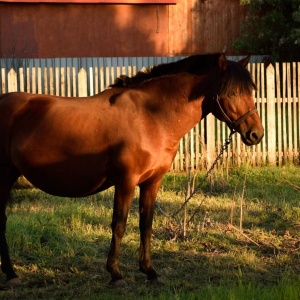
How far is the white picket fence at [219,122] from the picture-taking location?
13.2 meters

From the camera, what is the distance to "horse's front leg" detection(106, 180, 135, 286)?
623 centimetres

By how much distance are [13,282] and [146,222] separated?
1.30 m

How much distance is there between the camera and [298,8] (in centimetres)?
2411

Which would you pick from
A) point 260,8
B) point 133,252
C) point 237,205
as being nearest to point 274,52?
point 260,8

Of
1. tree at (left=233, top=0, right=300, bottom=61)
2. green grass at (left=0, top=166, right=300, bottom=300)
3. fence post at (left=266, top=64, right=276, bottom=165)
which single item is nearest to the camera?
green grass at (left=0, top=166, right=300, bottom=300)

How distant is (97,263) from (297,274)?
6.35 ft

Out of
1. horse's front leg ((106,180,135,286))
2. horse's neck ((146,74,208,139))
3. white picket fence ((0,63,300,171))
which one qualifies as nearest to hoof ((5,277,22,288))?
horse's front leg ((106,180,135,286))

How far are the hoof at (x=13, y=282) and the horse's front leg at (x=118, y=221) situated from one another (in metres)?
0.82

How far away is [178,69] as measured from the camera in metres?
6.56

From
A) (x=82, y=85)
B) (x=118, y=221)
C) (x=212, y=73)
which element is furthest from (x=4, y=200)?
(x=82, y=85)

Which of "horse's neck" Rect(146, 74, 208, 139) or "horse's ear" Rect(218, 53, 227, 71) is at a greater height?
"horse's ear" Rect(218, 53, 227, 71)

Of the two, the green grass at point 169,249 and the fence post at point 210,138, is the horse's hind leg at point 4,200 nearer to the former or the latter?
the green grass at point 169,249

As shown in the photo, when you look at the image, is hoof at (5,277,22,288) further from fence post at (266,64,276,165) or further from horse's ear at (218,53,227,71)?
fence post at (266,64,276,165)

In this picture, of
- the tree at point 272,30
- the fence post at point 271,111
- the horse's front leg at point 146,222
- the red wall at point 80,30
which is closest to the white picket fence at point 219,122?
the fence post at point 271,111
